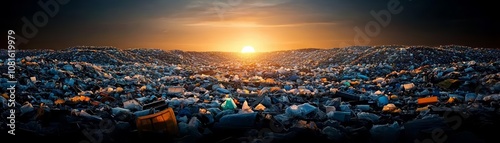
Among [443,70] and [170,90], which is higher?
[443,70]

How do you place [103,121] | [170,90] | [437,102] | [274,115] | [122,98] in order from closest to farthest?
[103,121] < [274,115] < [437,102] < [122,98] < [170,90]

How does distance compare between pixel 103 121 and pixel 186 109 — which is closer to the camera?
pixel 103 121

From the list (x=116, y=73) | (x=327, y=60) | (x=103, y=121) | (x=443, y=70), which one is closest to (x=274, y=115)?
(x=103, y=121)

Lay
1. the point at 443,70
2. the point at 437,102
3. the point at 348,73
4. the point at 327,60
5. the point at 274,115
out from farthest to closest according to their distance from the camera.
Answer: the point at 327,60 < the point at 348,73 < the point at 443,70 < the point at 437,102 < the point at 274,115

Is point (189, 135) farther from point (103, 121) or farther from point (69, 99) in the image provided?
point (69, 99)

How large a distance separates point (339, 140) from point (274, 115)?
111cm

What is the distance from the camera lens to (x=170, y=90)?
6.74m

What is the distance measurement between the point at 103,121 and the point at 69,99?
1797 mm

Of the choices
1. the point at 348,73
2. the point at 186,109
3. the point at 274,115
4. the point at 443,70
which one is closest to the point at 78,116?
the point at 186,109

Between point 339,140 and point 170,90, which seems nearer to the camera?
point 339,140

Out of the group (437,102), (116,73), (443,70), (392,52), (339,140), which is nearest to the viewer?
(339,140)

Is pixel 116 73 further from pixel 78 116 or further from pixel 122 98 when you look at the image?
pixel 78 116

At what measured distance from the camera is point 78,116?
4352 millimetres

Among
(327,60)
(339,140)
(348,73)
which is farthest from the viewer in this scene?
(327,60)
